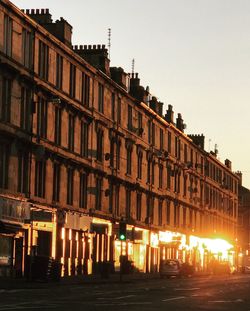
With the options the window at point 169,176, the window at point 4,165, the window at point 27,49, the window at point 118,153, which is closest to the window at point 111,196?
the window at point 118,153

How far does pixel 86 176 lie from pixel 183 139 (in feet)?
111

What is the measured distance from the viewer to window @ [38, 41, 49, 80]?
50.7 metres

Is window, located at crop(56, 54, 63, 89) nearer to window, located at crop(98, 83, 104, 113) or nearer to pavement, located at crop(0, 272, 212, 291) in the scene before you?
window, located at crop(98, 83, 104, 113)

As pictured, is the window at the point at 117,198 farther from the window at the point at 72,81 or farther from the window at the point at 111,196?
the window at the point at 72,81

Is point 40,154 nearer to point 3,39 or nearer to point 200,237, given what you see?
point 3,39

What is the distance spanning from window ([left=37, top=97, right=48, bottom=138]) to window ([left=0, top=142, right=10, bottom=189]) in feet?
14.3

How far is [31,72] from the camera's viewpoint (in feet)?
160

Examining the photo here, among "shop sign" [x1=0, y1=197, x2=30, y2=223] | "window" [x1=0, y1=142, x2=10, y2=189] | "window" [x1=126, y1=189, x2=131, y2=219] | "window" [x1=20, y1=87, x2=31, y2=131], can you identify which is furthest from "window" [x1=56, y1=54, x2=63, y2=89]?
"window" [x1=126, y1=189, x2=131, y2=219]

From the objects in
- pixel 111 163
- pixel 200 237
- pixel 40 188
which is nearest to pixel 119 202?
pixel 111 163

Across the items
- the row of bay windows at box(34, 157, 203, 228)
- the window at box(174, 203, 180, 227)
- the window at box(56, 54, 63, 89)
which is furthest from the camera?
the window at box(174, 203, 180, 227)

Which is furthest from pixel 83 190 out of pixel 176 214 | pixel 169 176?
pixel 176 214

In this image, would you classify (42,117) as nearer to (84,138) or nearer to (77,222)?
(84,138)

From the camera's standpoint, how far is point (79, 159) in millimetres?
57312

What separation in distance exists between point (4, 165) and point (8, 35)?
7.17 meters
